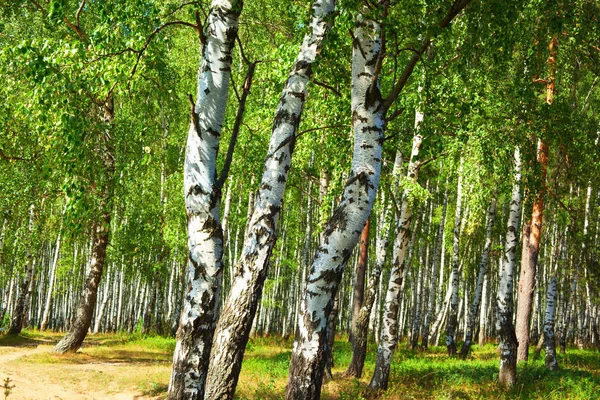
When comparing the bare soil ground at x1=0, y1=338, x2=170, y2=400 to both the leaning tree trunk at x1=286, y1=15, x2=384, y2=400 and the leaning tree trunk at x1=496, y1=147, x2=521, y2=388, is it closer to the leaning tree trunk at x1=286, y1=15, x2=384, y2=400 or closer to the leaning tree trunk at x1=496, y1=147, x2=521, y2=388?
the leaning tree trunk at x1=286, y1=15, x2=384, y2=400

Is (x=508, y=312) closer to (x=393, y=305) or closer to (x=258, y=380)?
(x=393, y=305)

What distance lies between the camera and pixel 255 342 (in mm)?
24859

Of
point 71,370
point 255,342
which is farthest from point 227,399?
point 255,342

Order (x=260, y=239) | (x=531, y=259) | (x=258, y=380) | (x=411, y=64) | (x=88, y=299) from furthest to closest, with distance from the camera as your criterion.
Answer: (x=88, y=299)
(x=531, y=259)
(x=258, y=380)
(x=260, y=239)
(x=411, y=64)

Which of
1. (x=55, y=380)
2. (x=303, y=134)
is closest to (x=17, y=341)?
(x=55, y=380)

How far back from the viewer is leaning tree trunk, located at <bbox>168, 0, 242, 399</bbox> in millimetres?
5520

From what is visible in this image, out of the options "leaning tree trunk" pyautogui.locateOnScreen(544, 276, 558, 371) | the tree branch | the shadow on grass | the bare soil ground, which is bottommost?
the shadow on grass

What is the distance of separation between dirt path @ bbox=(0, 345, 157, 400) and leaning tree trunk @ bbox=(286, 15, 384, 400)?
6.21 meters

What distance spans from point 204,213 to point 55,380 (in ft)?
27.5

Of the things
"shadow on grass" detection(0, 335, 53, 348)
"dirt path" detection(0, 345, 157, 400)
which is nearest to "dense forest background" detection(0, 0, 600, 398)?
"shadow on grass" detection(0, 335, 53, 348)

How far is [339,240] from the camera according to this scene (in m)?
5.84

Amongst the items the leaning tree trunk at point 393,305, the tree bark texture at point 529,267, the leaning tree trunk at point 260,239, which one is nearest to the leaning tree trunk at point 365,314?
the leaning tree trunk at point 393,305

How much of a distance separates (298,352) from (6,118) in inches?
538

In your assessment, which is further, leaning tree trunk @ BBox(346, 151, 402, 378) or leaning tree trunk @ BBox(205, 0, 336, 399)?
leaning tree trunk @ BBox(346, 151, 402, 378)
